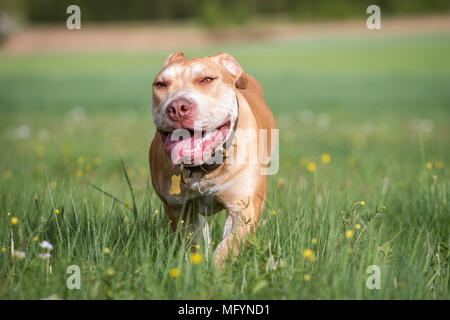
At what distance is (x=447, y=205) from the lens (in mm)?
3910

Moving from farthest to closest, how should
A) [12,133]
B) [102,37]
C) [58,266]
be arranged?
1. [102,37]
2. [12,133]
3. [58,266]

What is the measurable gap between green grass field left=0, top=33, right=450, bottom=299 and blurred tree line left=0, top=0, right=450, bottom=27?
4062 cm

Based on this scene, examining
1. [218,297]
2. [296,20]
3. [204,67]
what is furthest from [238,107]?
[296,20]

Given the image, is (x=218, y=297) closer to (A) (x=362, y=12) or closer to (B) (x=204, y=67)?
(B) (x=204, y=67)

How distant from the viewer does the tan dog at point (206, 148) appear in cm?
299

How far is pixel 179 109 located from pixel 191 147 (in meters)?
0.27

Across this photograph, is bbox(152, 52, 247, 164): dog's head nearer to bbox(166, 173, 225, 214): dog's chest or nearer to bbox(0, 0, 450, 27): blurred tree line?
bbox(166, 173, 225, 214): dog's chest

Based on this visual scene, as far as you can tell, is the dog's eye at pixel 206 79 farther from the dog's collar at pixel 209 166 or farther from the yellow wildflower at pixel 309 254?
the yellow wildflower at pixel 309 254

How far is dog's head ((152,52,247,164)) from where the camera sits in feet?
9.61

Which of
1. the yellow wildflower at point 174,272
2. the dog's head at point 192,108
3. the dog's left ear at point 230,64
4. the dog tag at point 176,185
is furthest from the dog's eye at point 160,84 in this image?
the yellow wildflower at point 174,272

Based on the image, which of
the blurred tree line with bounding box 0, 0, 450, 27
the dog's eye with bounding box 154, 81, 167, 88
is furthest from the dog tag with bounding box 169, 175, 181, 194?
the blurred tree line with bounding box 0, 0, 450, 27

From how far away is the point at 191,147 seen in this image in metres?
3.04

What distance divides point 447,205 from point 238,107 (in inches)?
73.1

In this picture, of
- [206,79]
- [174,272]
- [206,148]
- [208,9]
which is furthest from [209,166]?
[208,9]
